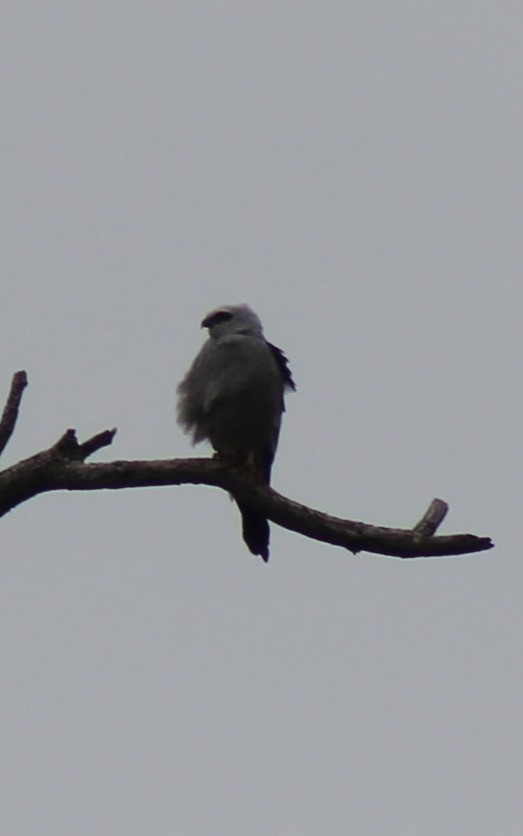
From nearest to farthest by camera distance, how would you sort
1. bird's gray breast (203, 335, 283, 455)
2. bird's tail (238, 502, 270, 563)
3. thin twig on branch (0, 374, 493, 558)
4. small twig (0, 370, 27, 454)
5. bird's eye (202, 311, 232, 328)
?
thin twig on branch (0, 374, 493, 558), small twig (0, 370, 27, 454), bird's gray breast (203, 335, 283, 455), bird's tail (238, 502, 270, 563), bird's eye (202, 311, 232, 328)

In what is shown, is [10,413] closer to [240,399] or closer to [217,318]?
[240,399]

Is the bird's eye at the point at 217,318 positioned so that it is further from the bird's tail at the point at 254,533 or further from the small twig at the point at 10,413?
the small twig at the point at 10,413

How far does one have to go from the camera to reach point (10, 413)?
5.59 meters

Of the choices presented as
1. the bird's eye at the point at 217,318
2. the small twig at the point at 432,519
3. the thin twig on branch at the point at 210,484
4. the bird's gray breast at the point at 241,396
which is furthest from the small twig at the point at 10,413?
the bird's eye at the point at 217,318

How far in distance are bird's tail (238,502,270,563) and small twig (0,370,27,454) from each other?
8.32ft

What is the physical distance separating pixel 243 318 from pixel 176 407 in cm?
81

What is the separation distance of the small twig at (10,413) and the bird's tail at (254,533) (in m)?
2.54

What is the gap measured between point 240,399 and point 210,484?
178cm

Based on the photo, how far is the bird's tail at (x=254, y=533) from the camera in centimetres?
790

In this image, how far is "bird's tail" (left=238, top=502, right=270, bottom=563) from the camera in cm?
790

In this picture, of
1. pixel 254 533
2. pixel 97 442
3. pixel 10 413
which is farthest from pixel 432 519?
pixel 254 533

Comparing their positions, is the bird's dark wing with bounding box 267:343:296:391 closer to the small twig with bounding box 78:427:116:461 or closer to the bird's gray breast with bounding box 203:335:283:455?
the bird's gray breast with bounding box 203:335:283:455

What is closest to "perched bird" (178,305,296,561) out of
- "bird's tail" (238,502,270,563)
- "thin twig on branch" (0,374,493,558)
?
"bird's tail" (238,502,270,563)

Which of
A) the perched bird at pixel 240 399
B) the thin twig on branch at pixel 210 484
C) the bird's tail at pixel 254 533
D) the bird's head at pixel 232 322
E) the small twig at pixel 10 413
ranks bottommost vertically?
the thin twig on branch at pixel 210 484
